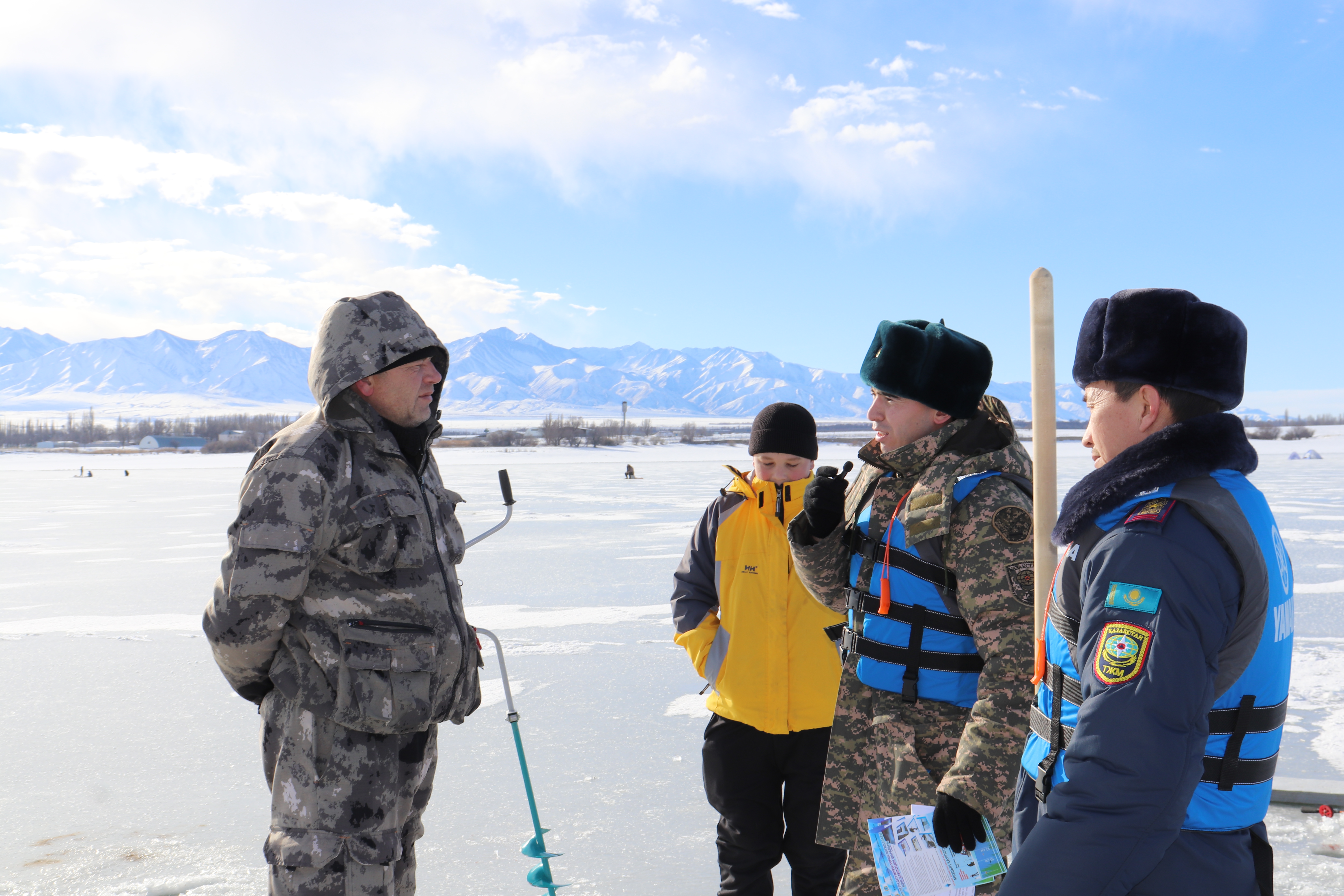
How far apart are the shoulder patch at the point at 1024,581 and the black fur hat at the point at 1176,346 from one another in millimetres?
543

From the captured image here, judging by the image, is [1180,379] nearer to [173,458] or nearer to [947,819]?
[947,819]

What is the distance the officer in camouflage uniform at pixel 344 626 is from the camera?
1.83m

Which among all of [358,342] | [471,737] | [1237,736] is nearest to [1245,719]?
[1237,736]

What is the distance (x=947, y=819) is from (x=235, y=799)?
10.1 ft

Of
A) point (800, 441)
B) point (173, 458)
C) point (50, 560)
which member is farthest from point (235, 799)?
point (173, 458)

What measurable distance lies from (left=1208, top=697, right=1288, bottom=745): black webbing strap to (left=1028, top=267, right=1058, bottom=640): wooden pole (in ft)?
1.57

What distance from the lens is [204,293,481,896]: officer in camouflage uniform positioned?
1.83m

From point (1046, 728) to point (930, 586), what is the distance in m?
0.54

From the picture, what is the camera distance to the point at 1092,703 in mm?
1021

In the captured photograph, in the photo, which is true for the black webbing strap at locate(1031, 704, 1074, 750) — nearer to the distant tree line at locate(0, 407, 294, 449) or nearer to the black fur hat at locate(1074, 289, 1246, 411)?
the black fur hat at locate(1074, 289, 1246, 411)

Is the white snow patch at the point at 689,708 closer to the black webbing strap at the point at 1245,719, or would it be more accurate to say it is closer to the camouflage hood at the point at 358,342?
the camouflage hood at the point at 358,342

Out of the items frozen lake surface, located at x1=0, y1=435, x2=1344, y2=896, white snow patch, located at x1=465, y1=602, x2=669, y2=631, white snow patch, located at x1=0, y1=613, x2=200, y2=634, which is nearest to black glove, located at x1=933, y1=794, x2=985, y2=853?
frozen lake surface, located at x1=0, y1=435, x2=1344, y2=896

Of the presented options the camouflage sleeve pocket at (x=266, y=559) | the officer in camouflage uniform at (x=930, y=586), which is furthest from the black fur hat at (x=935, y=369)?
the camouflage sleeve pocket at (x=266, y=559)

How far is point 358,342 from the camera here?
206 cm
